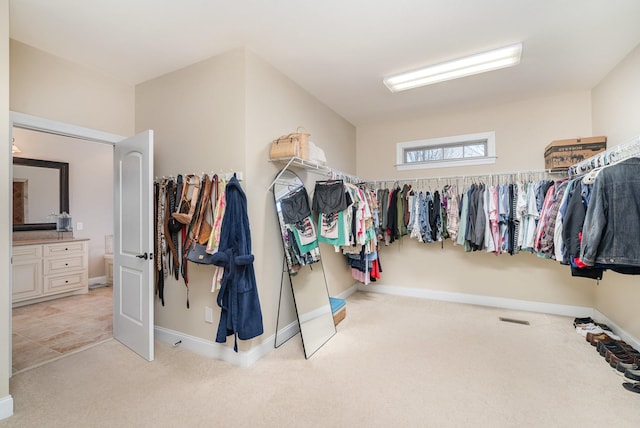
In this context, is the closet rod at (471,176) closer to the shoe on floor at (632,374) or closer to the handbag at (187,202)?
the shoe on floor at (632,374)

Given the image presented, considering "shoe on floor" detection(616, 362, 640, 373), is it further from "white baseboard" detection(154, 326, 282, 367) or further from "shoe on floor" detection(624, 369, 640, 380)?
"white baseboard" detection(154, 326, 282, 367)

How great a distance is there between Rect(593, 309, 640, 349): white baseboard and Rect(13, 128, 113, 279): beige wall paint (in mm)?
7448

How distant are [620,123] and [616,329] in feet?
6.88

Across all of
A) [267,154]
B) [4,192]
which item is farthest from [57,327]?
[267,154]

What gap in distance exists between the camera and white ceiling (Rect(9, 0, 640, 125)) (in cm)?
205

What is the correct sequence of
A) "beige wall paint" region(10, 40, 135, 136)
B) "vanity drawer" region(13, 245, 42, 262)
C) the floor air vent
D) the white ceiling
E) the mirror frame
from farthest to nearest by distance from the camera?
the mirror frame → "vanity drawer" region(13, 245, 42, 262) → the floor air vent → "beige wall paint" region(10, 40, 135, 136) → the white ceiling

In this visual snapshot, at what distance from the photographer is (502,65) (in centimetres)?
269

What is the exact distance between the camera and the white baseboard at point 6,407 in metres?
1.79

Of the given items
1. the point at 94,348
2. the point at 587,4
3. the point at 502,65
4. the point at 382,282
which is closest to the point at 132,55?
the point at 94,348

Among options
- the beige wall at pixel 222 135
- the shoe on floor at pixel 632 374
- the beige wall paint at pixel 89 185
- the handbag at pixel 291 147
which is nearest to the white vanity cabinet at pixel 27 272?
the beige wall paint at pixel 89 185

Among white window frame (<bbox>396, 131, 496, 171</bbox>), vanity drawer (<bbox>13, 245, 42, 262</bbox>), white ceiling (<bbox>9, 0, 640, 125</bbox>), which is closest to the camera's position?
white ceiling (<bbox>9, 0, 640, 125</bbox>)

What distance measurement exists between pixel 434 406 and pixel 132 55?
3780mm

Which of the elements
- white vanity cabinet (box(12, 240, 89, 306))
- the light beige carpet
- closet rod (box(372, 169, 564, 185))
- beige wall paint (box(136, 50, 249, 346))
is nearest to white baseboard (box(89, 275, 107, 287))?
white vanity cabinet (box(12, 240, 89, 306))

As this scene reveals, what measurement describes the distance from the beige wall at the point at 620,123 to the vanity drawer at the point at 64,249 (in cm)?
724
